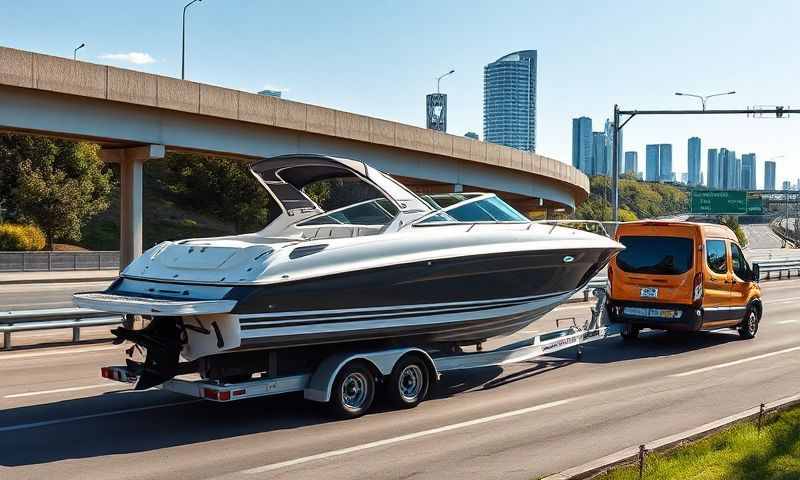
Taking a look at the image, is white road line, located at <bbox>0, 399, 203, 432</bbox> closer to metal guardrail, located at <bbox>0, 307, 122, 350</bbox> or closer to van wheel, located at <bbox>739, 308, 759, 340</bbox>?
metal guardrail, located at <bbox>0, 307, 122, 350</bbox>

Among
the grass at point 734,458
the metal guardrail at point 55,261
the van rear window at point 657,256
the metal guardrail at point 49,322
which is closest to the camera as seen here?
the grass at point 734,458

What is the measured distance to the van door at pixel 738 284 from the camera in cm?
1614

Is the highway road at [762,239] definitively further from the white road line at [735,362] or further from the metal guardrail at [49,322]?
the metal guardrail at [49,322]

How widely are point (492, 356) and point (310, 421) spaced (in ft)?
9.50

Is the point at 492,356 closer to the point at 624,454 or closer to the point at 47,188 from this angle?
the point at 624,454

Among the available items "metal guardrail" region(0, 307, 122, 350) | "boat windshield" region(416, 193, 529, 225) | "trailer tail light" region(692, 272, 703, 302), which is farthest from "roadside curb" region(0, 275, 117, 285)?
"boat windshield" region(416, 193, 529, 225)

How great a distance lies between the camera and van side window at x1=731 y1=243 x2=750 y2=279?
16266 mm

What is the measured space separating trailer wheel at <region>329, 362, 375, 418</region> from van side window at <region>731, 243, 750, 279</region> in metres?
9.11

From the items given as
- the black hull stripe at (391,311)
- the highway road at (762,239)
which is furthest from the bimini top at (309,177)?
the highway road at (762,239)

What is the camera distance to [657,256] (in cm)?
1525

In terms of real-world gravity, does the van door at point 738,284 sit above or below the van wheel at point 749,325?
above

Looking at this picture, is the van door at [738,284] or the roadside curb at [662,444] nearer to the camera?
the roadside curb at [662,444]

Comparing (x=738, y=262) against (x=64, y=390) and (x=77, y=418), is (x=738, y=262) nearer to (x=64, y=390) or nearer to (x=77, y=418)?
(x=64, y=390)

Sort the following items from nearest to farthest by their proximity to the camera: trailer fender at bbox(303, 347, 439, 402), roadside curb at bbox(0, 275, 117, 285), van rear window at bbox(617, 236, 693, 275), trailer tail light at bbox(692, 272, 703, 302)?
trailer fender at bbox(303, 347, 439, 402), trailer tail light at bbox(692, 272, 703, 302), van rear window at bbox(617, 236, 693, 275), roadside curb at bbox(0, 275, 117, 285)
